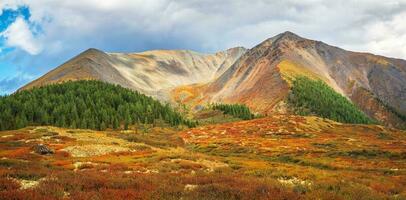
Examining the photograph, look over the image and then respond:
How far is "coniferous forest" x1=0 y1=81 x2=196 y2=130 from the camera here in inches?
6068

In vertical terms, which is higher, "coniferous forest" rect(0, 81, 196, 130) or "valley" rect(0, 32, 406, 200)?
"coniferous forest" rect(0, 81, 196, 130)

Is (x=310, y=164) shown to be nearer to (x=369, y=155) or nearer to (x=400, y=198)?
(x=369, y=155)

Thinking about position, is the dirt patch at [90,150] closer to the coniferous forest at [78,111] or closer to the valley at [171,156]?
the valley at [171,156]

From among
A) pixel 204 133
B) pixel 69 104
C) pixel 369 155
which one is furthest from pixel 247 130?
pixel 69 104

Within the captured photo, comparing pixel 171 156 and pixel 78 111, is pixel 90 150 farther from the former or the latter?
pixel 78 111

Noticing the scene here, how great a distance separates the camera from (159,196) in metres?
18.6

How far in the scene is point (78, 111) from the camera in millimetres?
171125

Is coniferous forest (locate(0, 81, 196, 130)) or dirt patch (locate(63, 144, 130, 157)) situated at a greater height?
coniferous forest (locate(0, 81, 196, 130))

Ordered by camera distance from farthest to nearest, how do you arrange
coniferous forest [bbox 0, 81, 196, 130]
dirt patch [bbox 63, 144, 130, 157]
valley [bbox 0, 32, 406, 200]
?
coniferous forest [bbox 0, 81, 196, 130] < dirt patch [bbox 63, 144, 130, 157] < valley [bbox 0, 32, 406, 200]

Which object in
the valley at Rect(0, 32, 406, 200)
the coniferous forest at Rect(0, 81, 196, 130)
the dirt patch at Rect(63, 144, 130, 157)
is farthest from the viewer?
the coniferous forest at Rect(0, 81, 196, 130)

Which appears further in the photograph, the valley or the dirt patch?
the dirt patch

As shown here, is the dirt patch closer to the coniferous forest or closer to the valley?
the valley

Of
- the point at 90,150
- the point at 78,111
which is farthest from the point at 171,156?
the point at 78,111

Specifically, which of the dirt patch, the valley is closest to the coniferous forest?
the valley
